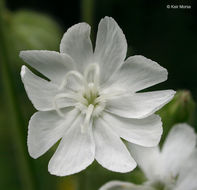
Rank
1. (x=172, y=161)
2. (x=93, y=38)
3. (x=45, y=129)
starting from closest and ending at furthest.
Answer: (x=45, y=129)
(x=172, y=161)
(x=93, y=38)

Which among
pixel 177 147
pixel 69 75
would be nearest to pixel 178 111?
pixel 177 147

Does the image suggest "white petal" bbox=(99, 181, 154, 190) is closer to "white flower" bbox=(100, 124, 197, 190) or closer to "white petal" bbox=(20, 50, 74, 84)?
"white flower" bbox=(100, 124, 197, 190)

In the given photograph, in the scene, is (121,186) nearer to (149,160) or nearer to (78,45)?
(149,160)

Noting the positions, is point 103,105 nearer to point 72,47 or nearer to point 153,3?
point 72,47

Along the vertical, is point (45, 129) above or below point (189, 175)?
above

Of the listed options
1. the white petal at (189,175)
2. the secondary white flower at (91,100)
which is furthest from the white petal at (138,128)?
the white petal at (189,175)

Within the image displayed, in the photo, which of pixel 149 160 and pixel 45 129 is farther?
pixel 149 160

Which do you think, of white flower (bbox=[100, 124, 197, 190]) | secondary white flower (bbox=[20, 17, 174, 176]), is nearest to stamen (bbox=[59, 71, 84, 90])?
secondary white flower (bbox=[20, 17, 174, 176])
